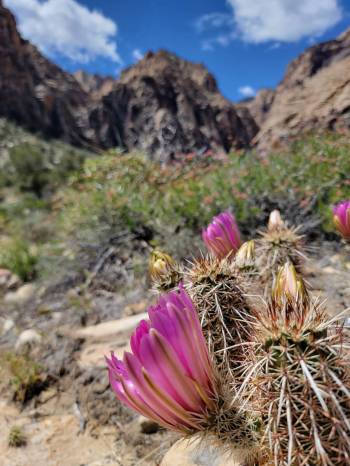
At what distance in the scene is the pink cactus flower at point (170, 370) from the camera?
36.4 inches

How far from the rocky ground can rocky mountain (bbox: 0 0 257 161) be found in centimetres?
3488

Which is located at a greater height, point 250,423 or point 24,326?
point 24,326

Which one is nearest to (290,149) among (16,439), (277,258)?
(277,258)

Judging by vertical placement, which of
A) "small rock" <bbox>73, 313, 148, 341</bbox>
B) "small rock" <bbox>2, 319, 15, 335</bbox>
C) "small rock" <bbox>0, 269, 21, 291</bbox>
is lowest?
"small rock" <bbox>73, 313, 148, 341</bbox>

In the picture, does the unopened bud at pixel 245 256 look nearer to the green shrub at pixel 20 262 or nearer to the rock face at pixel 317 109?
the rock face at pixel 317 109

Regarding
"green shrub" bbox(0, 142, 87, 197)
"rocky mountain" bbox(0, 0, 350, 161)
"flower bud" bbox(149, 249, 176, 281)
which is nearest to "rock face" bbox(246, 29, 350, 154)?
"flower bud" bbox(149, 249, 176, 281)

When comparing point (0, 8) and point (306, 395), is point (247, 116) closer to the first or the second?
point (0, 8)

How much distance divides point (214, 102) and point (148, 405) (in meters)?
48.4

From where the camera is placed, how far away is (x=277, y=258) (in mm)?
2057

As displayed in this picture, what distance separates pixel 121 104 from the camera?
49.2 meters

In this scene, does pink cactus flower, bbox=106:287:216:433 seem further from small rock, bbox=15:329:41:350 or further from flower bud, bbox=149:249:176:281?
small rock, bbox=15:329:41:350

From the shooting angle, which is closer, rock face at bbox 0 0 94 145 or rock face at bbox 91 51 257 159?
rock face at bbox 91 51 257 159

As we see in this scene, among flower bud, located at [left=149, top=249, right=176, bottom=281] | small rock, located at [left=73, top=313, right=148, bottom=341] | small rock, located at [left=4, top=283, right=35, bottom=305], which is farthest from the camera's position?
small rock, located at [left=4, top=283, right=35, bottom=305]

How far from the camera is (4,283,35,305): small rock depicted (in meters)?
4.96
